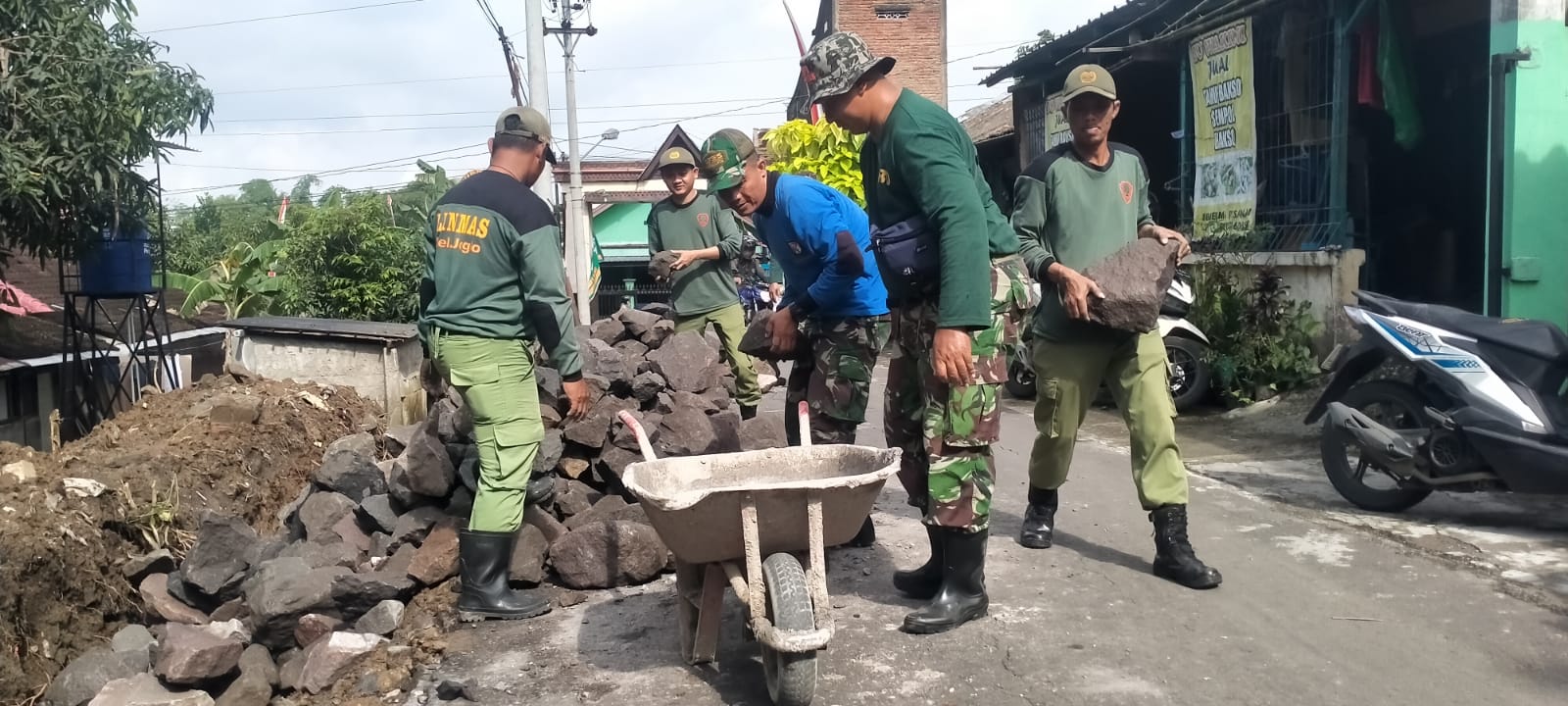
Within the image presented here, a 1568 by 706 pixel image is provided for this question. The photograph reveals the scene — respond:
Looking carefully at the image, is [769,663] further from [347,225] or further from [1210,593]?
[347,225]

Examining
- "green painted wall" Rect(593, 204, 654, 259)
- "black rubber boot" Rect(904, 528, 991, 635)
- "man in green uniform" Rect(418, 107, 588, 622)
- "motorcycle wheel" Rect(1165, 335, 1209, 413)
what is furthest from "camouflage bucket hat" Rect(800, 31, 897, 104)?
"green painted wall" Rect(593, 204, 654, 259)

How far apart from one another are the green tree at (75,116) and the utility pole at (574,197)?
10.5 m

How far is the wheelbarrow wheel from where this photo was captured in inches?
116

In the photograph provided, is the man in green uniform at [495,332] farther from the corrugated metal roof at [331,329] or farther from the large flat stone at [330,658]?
the corrugated metal roof at [331,329]

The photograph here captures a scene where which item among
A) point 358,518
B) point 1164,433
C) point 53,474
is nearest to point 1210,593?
point 1164,433

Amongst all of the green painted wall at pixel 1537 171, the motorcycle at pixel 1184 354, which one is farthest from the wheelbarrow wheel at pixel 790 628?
the green painted wall at pixel 1537 171

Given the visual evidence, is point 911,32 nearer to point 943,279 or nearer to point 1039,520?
point 1039,520

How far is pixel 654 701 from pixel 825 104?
191 cm

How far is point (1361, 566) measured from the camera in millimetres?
4348

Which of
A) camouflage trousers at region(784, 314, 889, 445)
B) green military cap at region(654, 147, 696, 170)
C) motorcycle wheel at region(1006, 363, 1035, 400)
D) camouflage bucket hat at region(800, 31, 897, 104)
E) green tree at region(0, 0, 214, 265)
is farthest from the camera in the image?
motorcycle wheel at region(1006, 363, 1035, 400)

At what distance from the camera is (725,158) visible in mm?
4531

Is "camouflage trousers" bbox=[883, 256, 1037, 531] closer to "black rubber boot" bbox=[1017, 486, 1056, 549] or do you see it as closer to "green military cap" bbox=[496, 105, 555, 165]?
"black rubber boot" bbox=[1017, 486, 1056, 549]

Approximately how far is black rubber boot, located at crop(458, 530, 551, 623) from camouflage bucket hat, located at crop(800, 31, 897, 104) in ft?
6.58

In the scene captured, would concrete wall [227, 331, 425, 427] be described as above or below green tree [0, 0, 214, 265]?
below
